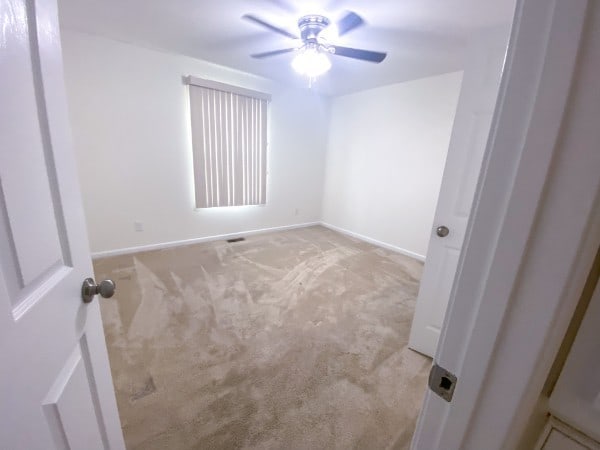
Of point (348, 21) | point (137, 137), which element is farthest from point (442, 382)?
point (137, 137)

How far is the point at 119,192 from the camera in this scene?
290 centimetres

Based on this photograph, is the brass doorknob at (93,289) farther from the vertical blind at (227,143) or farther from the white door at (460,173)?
the vertical blind at (227,143)

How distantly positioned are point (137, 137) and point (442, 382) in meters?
3.54

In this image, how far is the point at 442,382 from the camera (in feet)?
1.49

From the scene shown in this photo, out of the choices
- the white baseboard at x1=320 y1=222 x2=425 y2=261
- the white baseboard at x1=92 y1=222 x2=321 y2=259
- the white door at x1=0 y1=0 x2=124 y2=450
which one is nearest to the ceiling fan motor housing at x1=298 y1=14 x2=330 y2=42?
the white door at x1=0 y1=0 x2=124 y2=450

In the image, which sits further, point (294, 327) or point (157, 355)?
point (294, 327)

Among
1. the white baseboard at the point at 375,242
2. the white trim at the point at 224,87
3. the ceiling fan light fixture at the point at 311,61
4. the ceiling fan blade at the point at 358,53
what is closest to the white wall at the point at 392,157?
the white baseboard at the point at 375,242

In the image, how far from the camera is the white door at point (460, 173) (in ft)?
4.14

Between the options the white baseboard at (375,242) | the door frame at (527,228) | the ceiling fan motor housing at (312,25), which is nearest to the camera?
the door frame at (527,228)

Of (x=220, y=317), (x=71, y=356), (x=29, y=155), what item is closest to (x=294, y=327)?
(x=220, y=317)

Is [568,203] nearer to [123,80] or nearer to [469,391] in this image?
[469,391]

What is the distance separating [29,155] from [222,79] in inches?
130

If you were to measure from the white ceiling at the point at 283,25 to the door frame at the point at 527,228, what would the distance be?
72.3 inches

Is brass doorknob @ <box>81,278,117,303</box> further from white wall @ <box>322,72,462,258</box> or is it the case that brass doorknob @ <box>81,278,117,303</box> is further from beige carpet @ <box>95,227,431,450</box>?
white wall @ <box>322,72,462,258</box>
